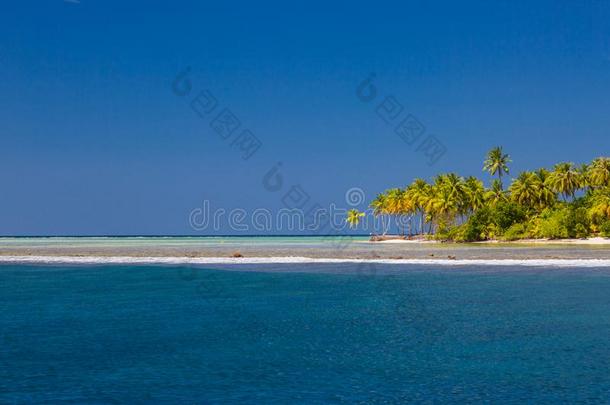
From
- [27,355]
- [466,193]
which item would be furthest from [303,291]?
[466,193]

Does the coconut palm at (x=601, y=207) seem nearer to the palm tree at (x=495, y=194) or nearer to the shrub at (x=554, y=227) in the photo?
the shrub at (x=554, y=227)

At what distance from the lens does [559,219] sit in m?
96.9

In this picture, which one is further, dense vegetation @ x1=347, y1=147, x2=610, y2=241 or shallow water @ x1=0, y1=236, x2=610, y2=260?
dense vegetation @ x1=347, y1=147, x2=610, y2=241

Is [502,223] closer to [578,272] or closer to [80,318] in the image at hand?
[578,272]

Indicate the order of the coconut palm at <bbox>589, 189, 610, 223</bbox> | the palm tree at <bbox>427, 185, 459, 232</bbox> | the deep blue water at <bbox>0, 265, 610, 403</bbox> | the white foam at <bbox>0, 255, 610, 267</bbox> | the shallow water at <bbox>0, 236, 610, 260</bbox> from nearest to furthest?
the deep blue water at <bbox>0, 265, 610, 403</bbox>, the white foam at <bbox>0, 255, 610, 267</bbox>, the shallow water at <bbox>0, 236, 610, 260</bbox>, the coconut palm at <bbox>589, 189, 610, 223</bbox>, the palm tree at <bbox>427, 185, 459, 232</bbox>

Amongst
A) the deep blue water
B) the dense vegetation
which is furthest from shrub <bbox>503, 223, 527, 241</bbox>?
the deep blue water

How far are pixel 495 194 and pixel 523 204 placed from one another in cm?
586

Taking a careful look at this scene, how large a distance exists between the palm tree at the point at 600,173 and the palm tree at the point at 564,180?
2049mm

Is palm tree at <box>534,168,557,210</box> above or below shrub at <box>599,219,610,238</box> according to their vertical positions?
above

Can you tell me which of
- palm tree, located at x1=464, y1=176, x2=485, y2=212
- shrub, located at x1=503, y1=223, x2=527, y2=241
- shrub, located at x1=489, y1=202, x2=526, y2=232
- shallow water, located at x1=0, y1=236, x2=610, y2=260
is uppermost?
palm tree, located at x1=464, y1=176, x2=485, y2=212

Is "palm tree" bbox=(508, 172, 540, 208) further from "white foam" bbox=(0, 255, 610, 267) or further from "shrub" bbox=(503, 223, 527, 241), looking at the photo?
"white foam" bbox=(0, 255, 610, 267)

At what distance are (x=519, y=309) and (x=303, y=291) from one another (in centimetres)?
1073

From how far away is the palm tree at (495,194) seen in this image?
11212 cm

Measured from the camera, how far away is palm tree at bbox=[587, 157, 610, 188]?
4021 inches
